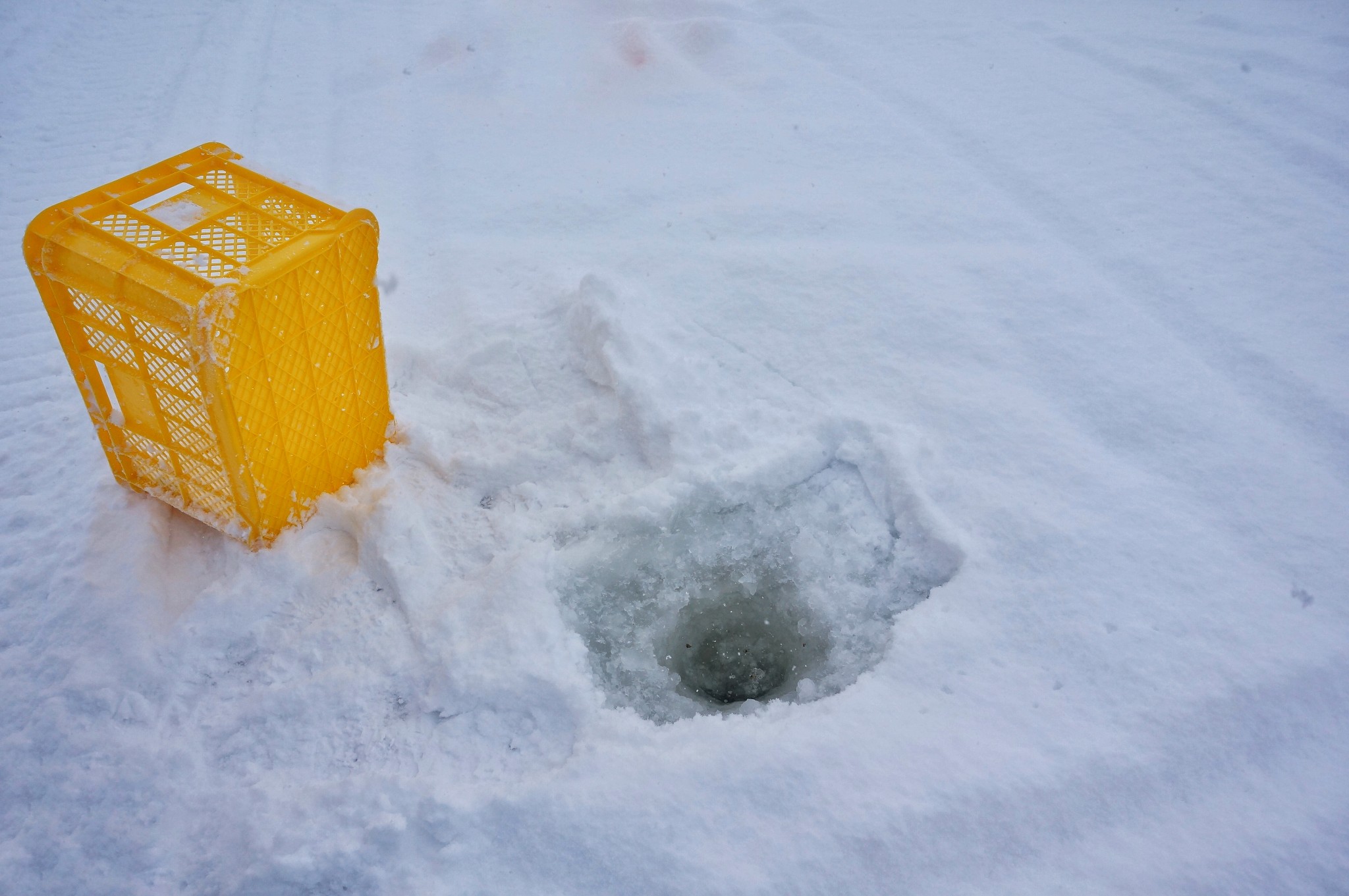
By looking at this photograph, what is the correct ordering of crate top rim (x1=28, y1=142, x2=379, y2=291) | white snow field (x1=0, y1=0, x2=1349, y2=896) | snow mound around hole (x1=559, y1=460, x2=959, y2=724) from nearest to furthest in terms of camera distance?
white snow field (x1=0, y1=0, x2=1349, y2=896) < crate top rim (x1=28, y1=142, x2=379, y2=291) < snow mound around hole (x1=559, y1=460, x2=959, y2=724)

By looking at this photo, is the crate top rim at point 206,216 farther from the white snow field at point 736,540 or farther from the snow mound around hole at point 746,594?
the snow mound around hole at point 746,594

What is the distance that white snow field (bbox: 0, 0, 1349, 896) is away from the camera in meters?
2.10

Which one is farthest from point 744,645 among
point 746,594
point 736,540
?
point 736,540

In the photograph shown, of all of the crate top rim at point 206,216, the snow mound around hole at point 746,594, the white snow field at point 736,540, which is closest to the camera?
the white snow field at point 736,540

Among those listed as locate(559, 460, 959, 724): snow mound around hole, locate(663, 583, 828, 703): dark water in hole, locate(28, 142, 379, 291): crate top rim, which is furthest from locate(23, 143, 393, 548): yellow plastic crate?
locate(663, 583, 828, 703): dark water in hole

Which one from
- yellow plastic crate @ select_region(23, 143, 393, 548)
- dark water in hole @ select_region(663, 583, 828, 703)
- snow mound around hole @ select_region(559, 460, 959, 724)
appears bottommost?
dark water in hole @ select_region(663, 583, 828, 703)

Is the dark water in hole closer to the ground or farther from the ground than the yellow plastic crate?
closer to the ground

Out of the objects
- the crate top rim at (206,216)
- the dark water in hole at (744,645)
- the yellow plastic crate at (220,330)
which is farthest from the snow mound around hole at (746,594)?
the crate top rim at (206,216)

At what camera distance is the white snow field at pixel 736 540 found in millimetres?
2100

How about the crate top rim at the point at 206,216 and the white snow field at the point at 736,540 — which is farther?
the crate top rim at the point at 206,216

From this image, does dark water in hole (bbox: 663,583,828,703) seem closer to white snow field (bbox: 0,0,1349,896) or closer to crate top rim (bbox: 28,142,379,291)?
white snow field (bbox: 0,0,1349,896)

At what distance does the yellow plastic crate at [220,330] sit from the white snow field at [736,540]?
21 centimetres

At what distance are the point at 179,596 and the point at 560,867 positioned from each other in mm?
1458

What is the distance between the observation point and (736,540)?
9.29ft
